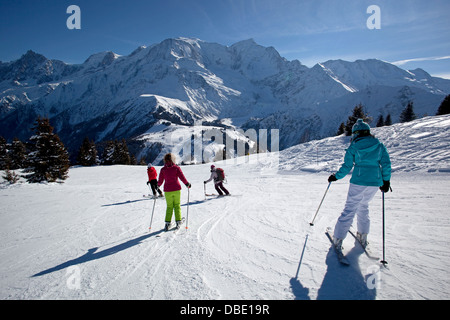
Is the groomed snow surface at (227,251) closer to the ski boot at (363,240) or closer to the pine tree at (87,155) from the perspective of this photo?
the ski boot at (363,240)

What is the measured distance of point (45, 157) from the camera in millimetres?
20016

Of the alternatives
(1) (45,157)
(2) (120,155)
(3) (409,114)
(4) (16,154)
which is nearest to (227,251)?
(1) (45,157)

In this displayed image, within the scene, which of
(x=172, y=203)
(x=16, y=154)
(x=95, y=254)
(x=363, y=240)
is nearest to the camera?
(x=363, y=240)

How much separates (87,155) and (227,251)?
1776 inches

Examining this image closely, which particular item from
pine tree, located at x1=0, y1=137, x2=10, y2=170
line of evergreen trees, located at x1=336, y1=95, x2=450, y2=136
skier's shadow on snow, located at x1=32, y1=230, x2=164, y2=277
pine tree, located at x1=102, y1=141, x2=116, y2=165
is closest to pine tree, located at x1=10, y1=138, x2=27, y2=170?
pine tree, located at x1=0, y1=137, x2=10, y2=170

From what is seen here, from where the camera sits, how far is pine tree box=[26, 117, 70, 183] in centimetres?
1971

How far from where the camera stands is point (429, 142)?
13531mm

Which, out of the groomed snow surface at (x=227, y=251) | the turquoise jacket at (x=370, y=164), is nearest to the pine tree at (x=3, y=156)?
the groomed snow surface at (x=227, y=251)

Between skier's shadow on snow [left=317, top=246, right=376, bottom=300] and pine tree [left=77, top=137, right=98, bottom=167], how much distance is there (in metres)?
46.0

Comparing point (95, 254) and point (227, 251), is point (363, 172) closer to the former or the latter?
point (227, 251)
